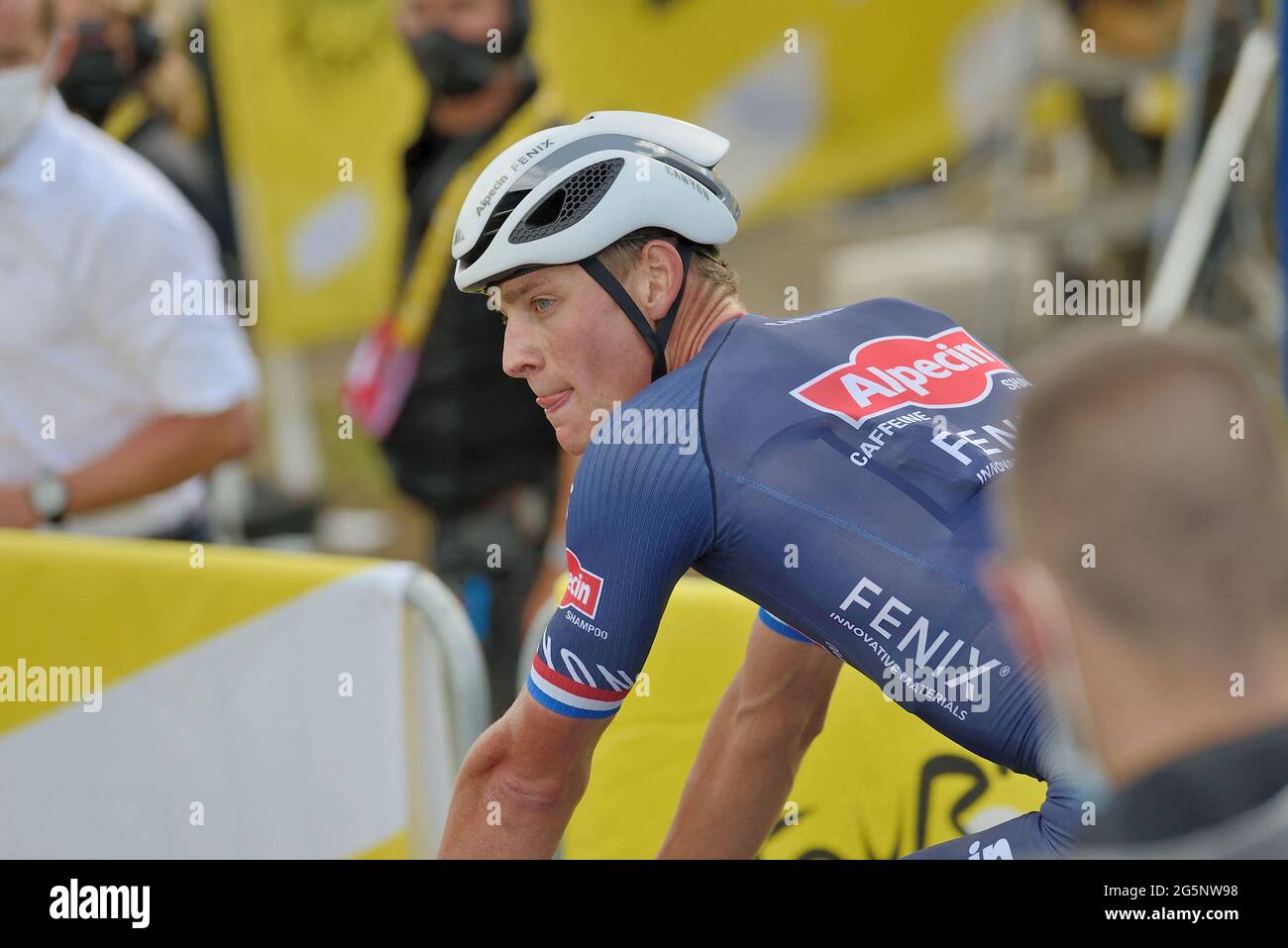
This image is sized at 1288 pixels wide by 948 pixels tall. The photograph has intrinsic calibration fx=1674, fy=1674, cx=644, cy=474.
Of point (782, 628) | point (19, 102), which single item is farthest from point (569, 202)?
point (19, 102)

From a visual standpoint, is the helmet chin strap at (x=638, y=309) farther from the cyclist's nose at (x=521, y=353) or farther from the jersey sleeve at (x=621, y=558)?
the jersey sleeve at (x=621, y=558)

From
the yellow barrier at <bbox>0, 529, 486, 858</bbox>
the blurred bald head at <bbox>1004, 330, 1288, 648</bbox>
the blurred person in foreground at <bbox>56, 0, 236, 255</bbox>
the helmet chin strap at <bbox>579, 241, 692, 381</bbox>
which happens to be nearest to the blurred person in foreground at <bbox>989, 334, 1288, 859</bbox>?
the blurred bald head at <bbox>1004, 330, 1288, 648</bbox>

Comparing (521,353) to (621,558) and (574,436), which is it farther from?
(621,558)

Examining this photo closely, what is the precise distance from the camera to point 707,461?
2.54 metres

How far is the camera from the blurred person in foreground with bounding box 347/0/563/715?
18.3 ft

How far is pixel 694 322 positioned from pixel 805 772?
113 cm

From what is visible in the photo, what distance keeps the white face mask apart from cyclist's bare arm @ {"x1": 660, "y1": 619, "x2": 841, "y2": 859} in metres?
2.99

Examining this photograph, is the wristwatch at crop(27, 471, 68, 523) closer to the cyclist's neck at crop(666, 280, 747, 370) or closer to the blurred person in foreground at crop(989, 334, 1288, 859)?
the cyclist's neck at crop(666, 280, 747, 370)

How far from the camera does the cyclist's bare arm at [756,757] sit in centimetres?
310

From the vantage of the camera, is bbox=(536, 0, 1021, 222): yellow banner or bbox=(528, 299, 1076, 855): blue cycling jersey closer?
bbox=(528, 299, 1076, 855): blue cycling jersey

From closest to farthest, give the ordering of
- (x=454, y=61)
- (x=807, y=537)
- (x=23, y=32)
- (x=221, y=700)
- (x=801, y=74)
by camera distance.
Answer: (x=807, y=537) < (x=221, y=700) < (x=23, y=32) < (x=454, y=61) < (x=801, y=74)

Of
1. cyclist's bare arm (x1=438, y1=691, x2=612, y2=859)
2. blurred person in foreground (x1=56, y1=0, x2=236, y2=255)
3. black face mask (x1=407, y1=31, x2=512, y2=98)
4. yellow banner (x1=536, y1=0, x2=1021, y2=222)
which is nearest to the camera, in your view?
cyclist's bare arm (x1=438, y1=691, x2=612, y2=859)

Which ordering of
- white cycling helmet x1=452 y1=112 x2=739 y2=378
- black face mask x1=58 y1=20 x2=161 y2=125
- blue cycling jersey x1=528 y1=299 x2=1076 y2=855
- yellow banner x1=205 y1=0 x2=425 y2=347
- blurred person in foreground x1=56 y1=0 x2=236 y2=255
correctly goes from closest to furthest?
1. blue cycling jersey x1=528 y1=299 x2=1076 y2=855
2. white cycling helmet x1=452 y1=112 x2=739 y2=378
3. blurred person in foreground x1=56 y1=0 x2=236 y2=255
4. black face mask x1=58 y1=20 x2=161 y2=125
5. yellow banner x1=205 y1=0 x2=425 y2=347

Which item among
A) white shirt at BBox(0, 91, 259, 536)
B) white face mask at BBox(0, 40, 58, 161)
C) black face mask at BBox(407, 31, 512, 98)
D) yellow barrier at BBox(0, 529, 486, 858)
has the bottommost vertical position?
yellow barrier at BBox(0, 529, 486, 858)
